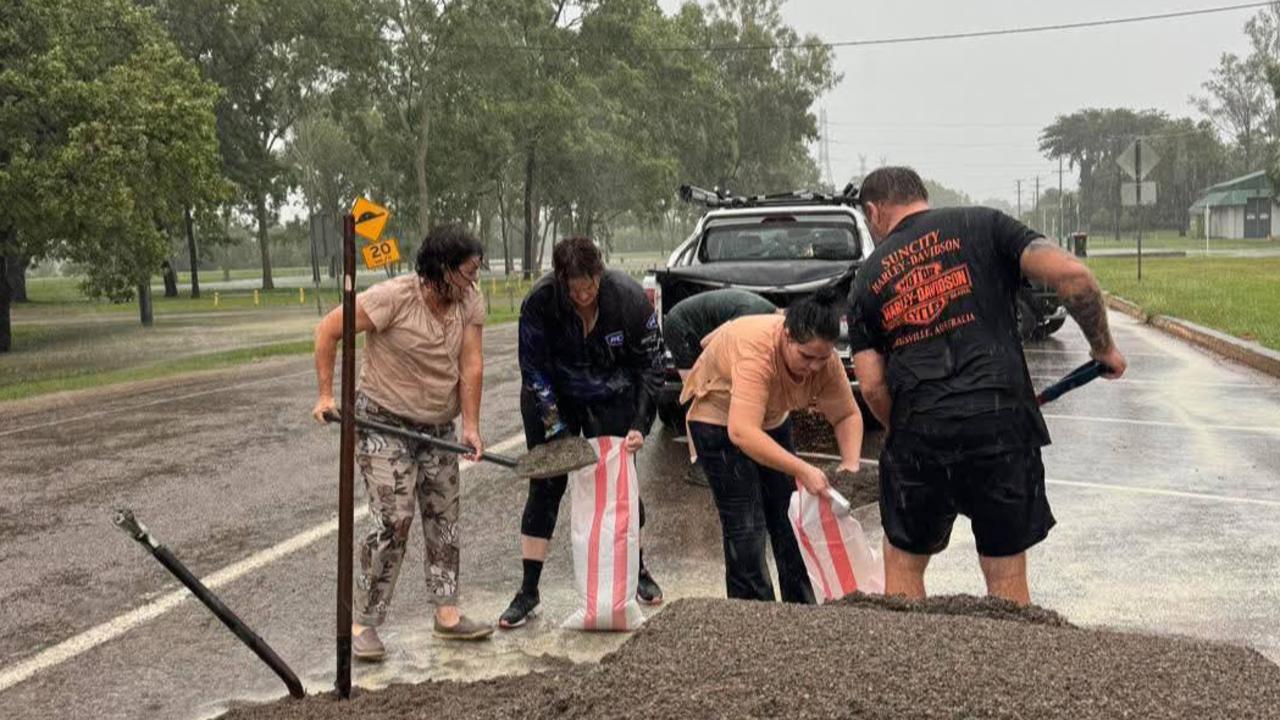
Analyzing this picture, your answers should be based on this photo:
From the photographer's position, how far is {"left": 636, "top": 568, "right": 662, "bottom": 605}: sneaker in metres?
5.12

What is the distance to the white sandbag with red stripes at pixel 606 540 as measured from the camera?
463cm

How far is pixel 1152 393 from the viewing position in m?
11.5

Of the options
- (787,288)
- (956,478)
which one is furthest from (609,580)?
(787,288)

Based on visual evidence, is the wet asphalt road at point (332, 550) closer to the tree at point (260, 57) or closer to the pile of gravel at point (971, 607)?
the pile of gravel at point (971, 607)

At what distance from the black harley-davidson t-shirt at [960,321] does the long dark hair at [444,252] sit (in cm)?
159

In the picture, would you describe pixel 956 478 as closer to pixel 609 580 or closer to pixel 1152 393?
pixel 609 580

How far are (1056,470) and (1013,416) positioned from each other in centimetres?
470

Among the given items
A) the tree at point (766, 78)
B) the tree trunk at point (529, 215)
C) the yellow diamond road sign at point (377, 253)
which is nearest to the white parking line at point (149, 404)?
the yellow diamond road sign at point (377, 253)

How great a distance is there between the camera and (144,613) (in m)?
5.17

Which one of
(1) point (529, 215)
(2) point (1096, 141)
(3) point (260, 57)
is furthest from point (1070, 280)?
(2) point (1096, 141)

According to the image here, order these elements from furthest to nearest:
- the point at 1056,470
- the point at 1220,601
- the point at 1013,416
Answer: the point at 1056,470 < the point at 1220,601 < the point at 1013,416

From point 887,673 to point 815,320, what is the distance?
1.57 m

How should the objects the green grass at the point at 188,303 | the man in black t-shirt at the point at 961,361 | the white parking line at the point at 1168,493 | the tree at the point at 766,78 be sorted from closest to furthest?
the man in black t-shirt at the point at 961,361
the white parking line at the point at 1168,493
the green grass at the point at 188,303
the tree at the point at 766,78

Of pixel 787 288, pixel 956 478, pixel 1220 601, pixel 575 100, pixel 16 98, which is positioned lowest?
pixel 1220 601
